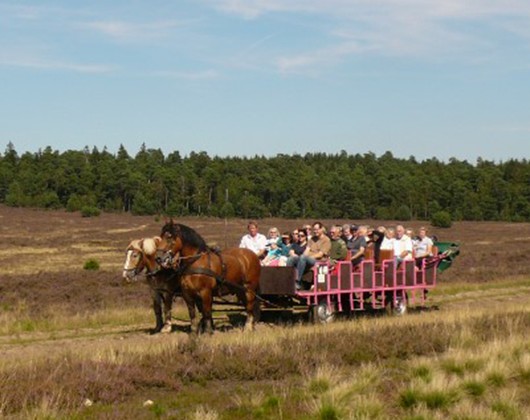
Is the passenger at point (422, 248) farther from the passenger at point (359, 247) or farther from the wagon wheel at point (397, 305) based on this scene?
the passenger at point (359, 247)

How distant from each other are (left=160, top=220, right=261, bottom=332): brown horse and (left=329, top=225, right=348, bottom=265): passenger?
97.6 inches

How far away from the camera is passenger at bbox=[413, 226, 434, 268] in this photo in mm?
20744

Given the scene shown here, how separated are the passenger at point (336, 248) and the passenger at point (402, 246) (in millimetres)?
2213

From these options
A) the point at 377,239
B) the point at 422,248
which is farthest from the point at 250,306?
the point at 422,248

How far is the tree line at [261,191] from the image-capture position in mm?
125062

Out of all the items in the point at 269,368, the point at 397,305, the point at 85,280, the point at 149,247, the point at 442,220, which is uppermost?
the point at 149,247

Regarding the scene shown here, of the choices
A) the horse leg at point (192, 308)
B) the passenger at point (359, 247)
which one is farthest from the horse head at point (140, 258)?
the passenger at point (359, 247)

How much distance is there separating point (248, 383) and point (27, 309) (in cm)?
1324

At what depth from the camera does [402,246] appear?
20234mm

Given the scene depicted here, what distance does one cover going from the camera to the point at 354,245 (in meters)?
18.9

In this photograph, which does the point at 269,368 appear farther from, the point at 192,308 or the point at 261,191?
the point at 261,191

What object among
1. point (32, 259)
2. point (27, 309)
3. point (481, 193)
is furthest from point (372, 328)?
point (481, 193)

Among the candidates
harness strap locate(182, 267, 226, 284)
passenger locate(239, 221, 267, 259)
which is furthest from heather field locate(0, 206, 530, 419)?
passenger locate(239, 221, 267, 259)

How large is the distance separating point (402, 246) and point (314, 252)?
132 inches
